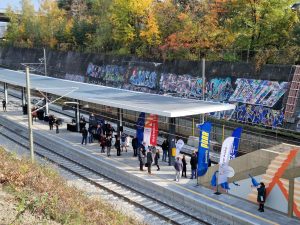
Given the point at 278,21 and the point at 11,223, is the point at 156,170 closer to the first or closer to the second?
the point at 11,223

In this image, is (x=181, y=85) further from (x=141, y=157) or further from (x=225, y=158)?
(x=225, y=158)

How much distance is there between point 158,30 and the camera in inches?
1679

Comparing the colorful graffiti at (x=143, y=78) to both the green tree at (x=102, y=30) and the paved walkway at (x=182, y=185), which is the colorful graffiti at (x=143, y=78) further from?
the paved walkway at (x=182, y=185)

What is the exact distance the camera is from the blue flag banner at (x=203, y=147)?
18.2 m

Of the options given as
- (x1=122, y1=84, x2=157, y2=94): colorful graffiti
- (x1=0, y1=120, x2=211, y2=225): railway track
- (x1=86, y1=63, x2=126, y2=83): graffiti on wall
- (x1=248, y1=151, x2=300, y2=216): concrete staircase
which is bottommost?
(x1=0, y1=120, x2=211, y2=225): railway track

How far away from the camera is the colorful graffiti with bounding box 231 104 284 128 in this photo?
1059 inches

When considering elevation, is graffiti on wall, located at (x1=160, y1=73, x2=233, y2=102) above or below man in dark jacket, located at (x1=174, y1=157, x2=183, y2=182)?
above

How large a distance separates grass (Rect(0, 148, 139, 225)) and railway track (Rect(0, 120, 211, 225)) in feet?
11.9

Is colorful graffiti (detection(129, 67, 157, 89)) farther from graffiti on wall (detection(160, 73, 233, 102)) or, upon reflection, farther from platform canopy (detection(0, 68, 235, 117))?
platform canopy (detection(0, 68, 235, 117))

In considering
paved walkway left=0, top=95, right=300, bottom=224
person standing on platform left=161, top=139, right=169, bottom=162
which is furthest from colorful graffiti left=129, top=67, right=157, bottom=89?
person standing on platform left=161, top=139, right=169, bottom=162

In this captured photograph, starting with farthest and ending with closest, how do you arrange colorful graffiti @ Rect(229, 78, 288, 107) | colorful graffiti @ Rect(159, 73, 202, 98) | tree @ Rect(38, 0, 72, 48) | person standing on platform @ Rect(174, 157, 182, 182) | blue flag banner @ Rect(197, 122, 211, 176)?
tree @ Rect(38, 0, 72, 48) → colorful graffiti @ Rect(159, 73, 202, 98) → colorful graffiti @ Rect(229, 78, 288, 107) → person standing on platform @ Rect(174, 157, 182, 182) → blue flag banner @ Rect(197, 122, 211, 176)

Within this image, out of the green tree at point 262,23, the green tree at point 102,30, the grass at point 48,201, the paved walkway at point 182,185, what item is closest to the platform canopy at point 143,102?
the paved walkway at point 182,185

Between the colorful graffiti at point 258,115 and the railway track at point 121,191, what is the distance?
41.6ft

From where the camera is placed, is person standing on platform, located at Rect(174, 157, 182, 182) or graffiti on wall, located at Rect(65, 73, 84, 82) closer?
person standing on platform, located at Rect(174, 157, 182, 182)
